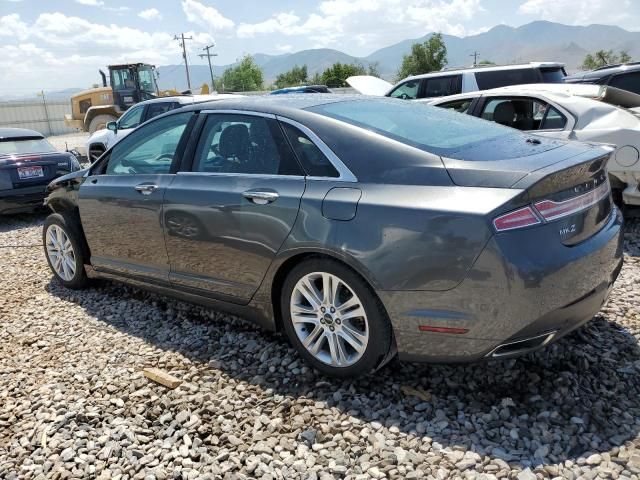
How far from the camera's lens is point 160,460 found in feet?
8.91

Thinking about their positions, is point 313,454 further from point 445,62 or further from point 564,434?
point 445,62

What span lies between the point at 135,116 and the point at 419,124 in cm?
1034

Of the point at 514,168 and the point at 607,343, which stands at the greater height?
the point at 514,168

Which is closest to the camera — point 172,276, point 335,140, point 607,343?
point 335,140

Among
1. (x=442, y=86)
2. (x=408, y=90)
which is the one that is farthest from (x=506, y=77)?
(x=408, y=90)

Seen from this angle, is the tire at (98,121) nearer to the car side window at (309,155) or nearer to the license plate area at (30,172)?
the license plate area at (30,172)

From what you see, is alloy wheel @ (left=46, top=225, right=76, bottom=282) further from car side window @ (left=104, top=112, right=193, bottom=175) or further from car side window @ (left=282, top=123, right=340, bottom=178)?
car side window @ (left=282, top=123, right=340, bottom=178)

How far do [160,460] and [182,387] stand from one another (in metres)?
0.64

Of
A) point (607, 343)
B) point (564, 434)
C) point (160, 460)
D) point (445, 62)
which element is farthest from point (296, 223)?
point (445, 62)

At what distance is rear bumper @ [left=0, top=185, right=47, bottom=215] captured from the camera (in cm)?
841

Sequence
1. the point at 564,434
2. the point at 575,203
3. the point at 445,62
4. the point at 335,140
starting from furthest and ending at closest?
the point at 445,62, the point at 335,140, the point at 575,203, the point at 564,434

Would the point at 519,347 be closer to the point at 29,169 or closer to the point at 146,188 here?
the point at 146,188

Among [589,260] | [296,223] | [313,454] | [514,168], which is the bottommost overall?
[313,454]

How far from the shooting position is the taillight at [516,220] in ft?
8.29
